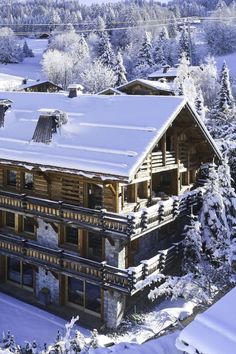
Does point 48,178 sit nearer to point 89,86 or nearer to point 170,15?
point 89,86

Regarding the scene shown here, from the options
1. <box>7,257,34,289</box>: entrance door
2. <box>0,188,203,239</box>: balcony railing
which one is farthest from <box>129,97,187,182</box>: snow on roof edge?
<box>7,257,34,289</box>: entrance door

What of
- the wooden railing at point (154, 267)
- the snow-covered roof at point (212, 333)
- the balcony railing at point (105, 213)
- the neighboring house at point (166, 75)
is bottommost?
the wooden railing at point (154, 267)

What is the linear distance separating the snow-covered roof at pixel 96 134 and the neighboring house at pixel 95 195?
1.8 inches

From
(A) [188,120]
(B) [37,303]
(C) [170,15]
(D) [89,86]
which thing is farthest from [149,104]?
(C) [170,15]

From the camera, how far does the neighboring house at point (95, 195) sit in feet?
59.2

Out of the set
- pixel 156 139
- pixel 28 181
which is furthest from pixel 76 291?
pixel 156 139

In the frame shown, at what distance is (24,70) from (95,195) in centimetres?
8854

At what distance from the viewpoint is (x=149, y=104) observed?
2069 cm

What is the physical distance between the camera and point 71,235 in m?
20.7

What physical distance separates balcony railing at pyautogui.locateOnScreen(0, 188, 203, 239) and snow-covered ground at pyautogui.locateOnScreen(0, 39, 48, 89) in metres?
58.0

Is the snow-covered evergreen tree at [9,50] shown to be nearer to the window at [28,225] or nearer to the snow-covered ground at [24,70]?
the snow-covered ground at [24,70]

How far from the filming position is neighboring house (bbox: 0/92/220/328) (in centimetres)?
1803

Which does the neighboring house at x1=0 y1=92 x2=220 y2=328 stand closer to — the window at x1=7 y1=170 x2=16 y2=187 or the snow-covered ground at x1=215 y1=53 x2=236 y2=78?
the window at x1=7 y1=170 x2=16 y2=187

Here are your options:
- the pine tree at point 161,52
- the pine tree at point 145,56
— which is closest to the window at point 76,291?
the pine tree at point 161,52
